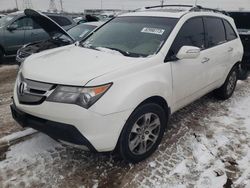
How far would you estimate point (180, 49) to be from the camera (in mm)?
3590

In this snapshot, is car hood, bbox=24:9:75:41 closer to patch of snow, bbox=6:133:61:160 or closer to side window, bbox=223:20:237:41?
patch of snow, bbox=6:133:61:160

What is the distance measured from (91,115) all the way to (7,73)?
18.4 feet

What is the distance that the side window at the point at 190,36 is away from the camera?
373 cm

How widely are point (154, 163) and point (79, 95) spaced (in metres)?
1.33

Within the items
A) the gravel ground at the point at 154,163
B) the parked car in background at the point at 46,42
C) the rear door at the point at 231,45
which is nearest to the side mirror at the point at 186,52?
the gravel ground at the point at 154,163

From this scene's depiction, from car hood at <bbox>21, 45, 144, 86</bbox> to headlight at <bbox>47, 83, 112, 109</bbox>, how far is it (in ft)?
0.21

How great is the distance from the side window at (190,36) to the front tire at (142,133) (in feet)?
2.65

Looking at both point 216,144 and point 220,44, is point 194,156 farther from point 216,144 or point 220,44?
point 220,44

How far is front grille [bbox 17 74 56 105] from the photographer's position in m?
2.89

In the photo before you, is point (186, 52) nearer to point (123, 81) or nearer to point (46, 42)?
point (123, 81)

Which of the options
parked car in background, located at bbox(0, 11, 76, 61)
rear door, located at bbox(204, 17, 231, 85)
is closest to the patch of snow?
rear door, located at bbox(204, 17, 231, 85)

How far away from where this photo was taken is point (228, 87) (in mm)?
5570

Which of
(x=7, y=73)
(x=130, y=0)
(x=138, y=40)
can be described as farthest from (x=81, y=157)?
(x=130, y=0)

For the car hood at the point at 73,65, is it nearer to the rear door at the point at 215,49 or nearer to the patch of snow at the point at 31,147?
→ the patch of snow at the point at 31,147
